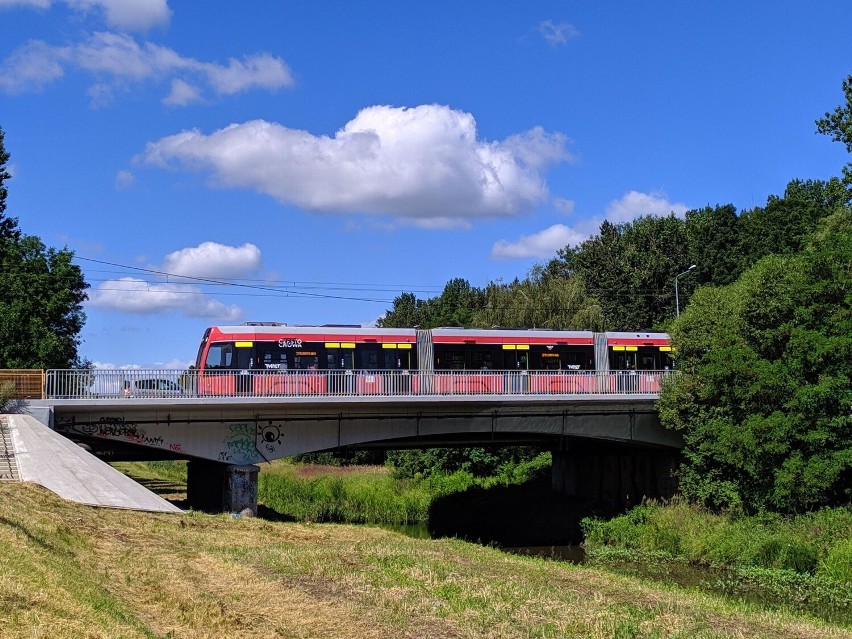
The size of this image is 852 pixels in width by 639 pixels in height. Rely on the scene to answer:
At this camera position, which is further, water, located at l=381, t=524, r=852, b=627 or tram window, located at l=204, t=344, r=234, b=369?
tram window, located at l=204, t=344, r=234, b=369

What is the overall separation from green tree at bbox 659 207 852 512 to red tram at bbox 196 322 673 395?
18.2 feet

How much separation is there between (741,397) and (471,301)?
2475 inches

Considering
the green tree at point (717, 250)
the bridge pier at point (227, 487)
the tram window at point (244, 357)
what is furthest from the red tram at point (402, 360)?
the green tree at point (717, 250)

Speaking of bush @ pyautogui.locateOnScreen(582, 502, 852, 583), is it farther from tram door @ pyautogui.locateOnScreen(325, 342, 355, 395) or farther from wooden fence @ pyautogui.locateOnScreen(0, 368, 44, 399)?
wooden fence @ pyautogui.locateOnScreen(0, 368, 44, 399)

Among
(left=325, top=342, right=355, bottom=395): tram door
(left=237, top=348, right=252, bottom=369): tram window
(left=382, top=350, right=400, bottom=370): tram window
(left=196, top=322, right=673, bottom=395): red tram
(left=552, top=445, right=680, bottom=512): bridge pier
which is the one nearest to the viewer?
(left=196, top=322, right=673, bottom=395): red tram

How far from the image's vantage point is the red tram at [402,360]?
35.0 metres

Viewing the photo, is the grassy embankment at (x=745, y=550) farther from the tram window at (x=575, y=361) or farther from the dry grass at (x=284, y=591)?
the dry grass at (x=284, y=591)

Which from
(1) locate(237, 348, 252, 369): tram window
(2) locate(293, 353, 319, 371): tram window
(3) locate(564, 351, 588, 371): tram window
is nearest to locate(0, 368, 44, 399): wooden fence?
(1) locate(237, 348, 252, 369): tram window

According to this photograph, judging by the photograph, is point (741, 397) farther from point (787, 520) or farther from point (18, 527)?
point (18, 527)

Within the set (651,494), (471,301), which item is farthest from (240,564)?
(471,301)

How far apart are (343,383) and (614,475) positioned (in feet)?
59.8

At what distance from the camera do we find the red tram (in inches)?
1377

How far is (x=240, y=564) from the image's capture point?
16.6 m

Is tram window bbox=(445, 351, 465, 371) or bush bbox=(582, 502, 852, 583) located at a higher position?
tram window bbox=(445, 351, 465, 371)
